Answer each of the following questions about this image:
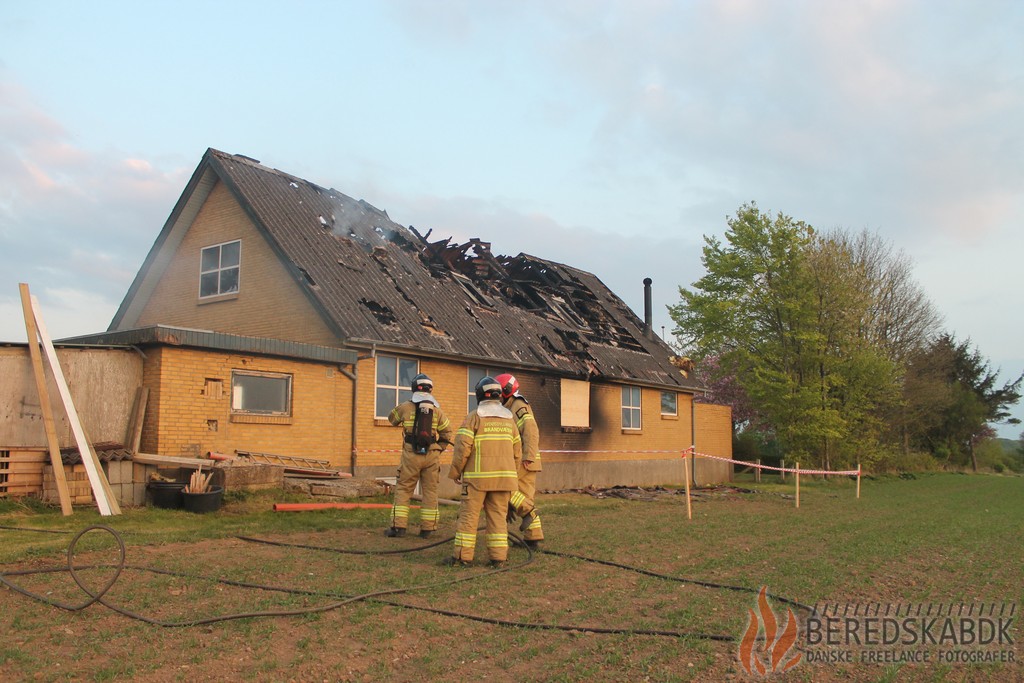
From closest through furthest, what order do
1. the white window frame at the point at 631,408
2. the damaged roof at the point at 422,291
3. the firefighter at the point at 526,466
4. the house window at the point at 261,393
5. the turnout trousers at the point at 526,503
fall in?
the turnout trousers at the point at 526,503
the firefighter at the point at 526,466
the house window at the point at 261,393
the damaged roof at the point at 422,291
the white window frame at the point at 631,408

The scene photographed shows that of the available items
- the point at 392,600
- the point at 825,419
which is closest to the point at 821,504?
the point at 825,419

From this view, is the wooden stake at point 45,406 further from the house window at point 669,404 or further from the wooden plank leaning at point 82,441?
the house window at point 669,404

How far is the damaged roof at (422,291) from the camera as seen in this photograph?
57.7 feet

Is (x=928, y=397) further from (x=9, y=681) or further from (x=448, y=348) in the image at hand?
(x=9, y=681)

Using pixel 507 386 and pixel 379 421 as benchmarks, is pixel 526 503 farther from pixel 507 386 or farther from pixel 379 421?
pixel 379 421

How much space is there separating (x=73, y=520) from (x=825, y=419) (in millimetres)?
24607

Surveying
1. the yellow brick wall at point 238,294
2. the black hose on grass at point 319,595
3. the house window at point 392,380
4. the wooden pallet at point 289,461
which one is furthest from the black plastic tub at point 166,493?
the house window at point 392,380

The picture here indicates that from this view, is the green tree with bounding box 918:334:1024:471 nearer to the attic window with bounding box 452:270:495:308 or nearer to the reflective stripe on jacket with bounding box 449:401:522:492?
the attic window with bounding box 452:270:495:308

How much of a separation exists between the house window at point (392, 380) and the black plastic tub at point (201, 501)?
4.94 metres

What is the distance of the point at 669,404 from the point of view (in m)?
27.2

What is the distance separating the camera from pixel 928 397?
39.8m

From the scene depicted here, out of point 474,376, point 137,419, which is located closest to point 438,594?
point 137,419

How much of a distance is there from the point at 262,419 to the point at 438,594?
328 inches

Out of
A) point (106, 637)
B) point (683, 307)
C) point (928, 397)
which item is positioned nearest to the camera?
point (106, 637)
